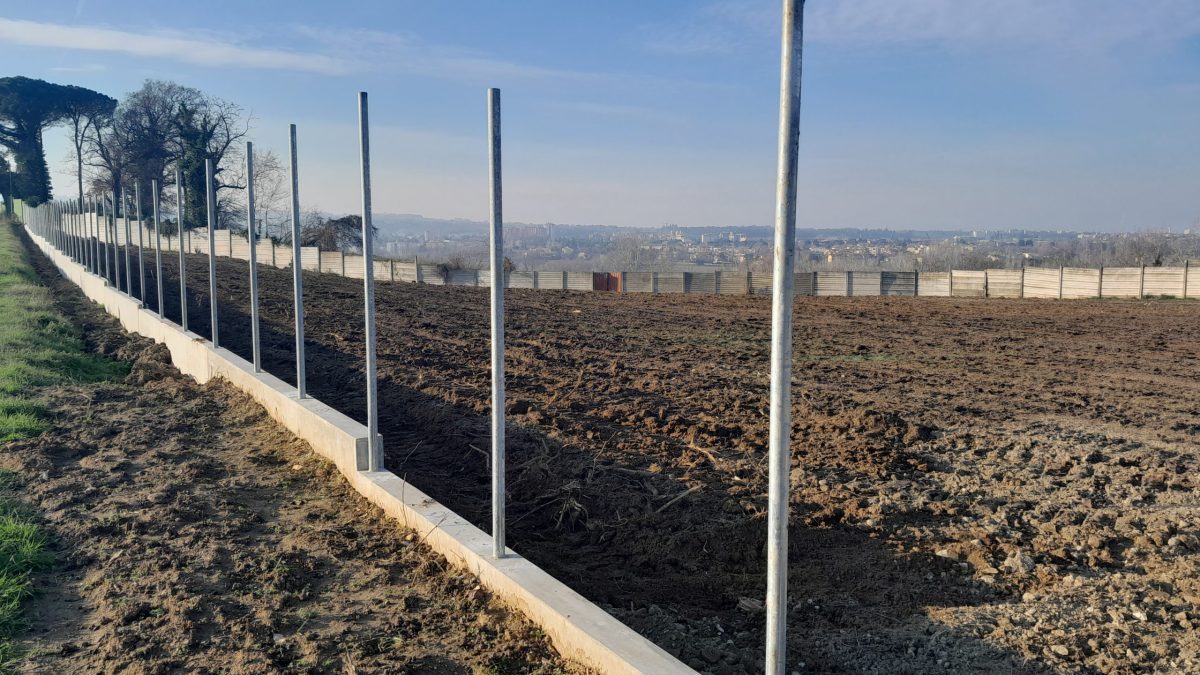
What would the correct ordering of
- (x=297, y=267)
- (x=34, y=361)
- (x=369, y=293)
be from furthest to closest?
(x=34, y=361) → (x=297, y=267) → (x=369, y=293)

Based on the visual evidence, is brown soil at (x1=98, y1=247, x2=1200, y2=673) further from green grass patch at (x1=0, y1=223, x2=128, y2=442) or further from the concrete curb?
green grass patch at (x1=0, y1=223, x2=128, y2=442)

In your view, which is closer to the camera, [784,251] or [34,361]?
→ [784,251]

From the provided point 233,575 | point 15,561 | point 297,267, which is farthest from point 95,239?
point 233,575

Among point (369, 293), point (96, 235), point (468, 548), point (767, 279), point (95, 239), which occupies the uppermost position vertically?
point (96, 235)

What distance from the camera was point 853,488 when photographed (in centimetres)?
616

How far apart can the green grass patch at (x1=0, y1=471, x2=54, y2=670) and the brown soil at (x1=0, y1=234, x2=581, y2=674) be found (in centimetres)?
8

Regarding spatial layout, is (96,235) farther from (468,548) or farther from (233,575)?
Result: (468,548)

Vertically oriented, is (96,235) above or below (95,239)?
above

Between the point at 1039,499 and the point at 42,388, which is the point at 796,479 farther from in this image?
the point at 42,388

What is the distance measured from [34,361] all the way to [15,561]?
7.33 meters

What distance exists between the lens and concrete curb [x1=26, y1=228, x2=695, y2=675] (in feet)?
11.0

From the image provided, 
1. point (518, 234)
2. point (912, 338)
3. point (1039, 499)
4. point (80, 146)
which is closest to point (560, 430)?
point (518, 234)

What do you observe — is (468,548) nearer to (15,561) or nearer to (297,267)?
(15,561)

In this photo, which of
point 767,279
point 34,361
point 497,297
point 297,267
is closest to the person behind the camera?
point 497,297
